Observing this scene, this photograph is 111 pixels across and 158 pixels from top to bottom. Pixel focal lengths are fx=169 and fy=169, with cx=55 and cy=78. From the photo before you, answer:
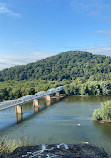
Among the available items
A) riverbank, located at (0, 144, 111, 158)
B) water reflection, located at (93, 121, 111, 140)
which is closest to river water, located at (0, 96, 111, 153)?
water reflection, located at (93, 121, 111, 140)

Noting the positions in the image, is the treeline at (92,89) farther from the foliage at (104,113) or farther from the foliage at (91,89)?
the foliage at (104,113)

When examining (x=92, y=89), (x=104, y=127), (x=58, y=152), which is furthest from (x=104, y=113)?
(x=92, y=89)

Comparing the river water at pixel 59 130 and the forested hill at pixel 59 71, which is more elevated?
the forested hill at pixel 59 71

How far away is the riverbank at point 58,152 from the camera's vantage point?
1605cm

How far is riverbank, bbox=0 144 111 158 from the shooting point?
632 inches

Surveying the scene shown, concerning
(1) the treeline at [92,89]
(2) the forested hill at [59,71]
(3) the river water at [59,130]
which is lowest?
(3) the river water at [59,130]

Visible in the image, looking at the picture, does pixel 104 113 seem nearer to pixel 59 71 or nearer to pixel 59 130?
pixel 59 130

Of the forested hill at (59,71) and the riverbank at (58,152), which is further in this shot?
the forested hill at (59,71)

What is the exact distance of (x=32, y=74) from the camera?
112562 millimetres

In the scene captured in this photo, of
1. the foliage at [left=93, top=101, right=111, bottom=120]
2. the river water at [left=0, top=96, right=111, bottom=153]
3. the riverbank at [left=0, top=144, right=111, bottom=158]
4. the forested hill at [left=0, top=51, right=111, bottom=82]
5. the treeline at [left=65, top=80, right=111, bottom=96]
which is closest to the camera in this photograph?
the riverbank at [left=0, top=144, right=111, bottom=158]

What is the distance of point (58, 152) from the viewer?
17.0 m

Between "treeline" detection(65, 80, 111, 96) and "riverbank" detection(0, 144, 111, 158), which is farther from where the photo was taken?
"treeline" detection(65, 80, 111, 96)

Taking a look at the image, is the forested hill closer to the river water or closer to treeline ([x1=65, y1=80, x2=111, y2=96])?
treeline ([x1=65, y1=80, x2=111, y2=96])

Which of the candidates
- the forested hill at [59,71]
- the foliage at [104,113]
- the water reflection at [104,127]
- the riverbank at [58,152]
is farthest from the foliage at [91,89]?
the riverbank at [58,152]
